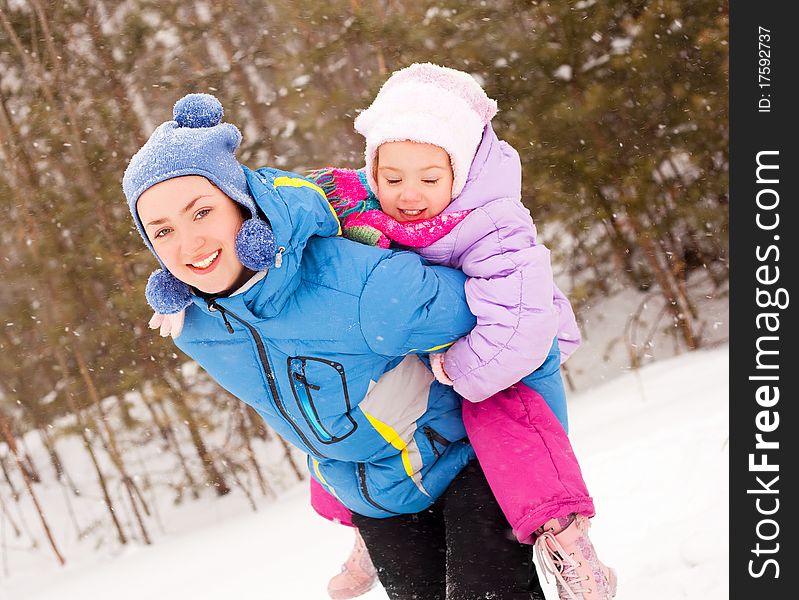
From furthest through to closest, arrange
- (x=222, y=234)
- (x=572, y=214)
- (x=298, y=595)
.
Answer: (x=572, y=214), (x=298, y=595), (x=222, y=234)

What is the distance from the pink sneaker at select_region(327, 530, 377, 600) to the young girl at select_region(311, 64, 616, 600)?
0.90 meters

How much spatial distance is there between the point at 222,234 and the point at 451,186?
608mm

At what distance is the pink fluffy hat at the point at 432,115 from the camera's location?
1966 mm

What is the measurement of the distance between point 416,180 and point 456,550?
940 mm

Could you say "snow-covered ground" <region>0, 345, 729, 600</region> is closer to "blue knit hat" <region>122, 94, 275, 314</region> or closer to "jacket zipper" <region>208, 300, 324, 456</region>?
"jacket zipper" <region>208, 300, 324, 456</region>

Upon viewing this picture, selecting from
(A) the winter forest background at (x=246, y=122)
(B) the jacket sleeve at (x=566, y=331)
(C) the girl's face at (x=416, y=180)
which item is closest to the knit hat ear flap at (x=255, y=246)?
(C) the girl's face at (x=416, y=180)

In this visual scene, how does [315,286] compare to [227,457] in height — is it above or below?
above

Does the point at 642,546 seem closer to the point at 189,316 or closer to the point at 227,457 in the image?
the point at 189,316

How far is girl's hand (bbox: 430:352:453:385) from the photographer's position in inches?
76.5

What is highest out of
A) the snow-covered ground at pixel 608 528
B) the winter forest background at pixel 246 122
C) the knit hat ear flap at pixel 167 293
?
the winter forest background at pixel 246 122

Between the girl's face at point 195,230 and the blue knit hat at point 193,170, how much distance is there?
0.02 metres

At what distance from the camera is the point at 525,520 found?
1848mm

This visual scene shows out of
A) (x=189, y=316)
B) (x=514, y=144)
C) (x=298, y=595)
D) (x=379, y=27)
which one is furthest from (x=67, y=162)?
(x=189, y=316)

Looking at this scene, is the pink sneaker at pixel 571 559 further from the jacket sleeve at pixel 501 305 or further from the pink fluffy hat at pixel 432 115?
the pink fluffy hat at pixel 432 115
